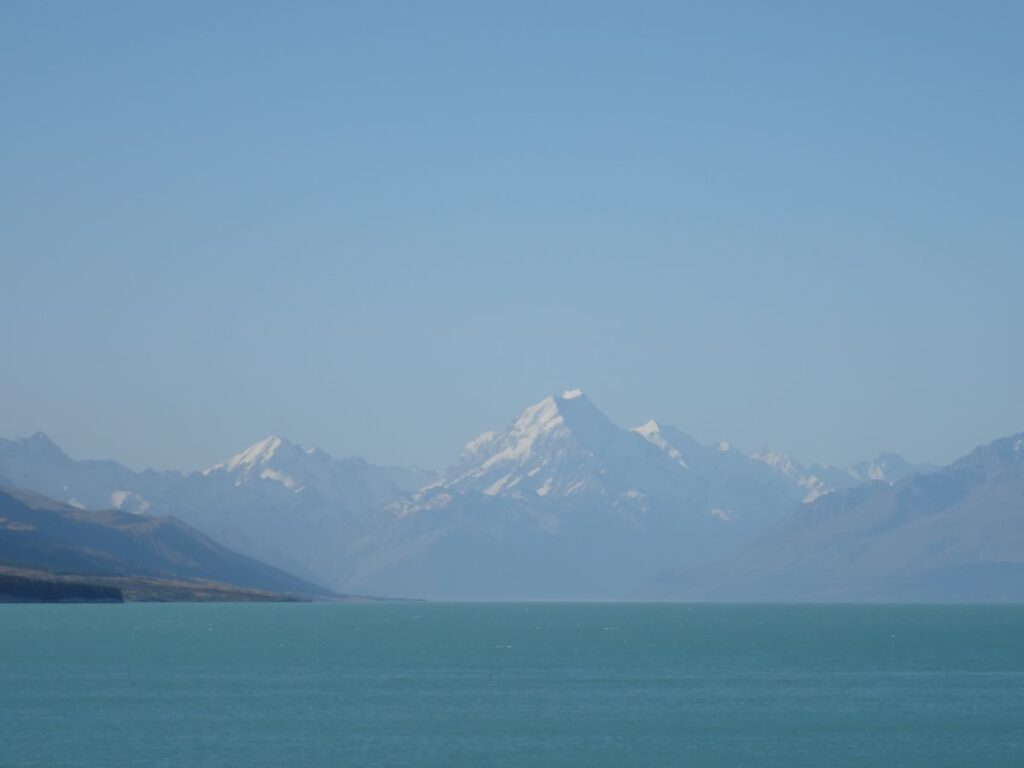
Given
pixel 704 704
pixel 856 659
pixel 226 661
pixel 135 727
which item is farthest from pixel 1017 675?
pixel 135 727

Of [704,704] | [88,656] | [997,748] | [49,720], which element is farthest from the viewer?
[88,656]

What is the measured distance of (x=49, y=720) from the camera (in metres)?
96.7

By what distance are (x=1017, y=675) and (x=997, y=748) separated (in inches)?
2025

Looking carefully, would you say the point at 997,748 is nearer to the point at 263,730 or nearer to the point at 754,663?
the point at 263,730

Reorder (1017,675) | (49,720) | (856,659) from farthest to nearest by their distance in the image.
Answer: (856,659) → (1017,675) → (49,720)

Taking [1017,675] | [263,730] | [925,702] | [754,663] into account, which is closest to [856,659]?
[754,663]

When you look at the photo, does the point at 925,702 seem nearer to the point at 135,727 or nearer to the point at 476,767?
the point at 476,767

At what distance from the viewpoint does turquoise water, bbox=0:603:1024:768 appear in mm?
85938

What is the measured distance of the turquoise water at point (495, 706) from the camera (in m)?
85.9

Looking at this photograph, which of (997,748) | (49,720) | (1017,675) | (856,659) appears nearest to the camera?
(997,748)

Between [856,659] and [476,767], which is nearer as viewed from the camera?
[476,767]

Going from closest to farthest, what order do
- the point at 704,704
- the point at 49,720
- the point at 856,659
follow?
the point at 49,720 → the point at 704,704 → the point at 856,659

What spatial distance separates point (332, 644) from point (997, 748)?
100 m

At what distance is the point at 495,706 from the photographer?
4254 inches
